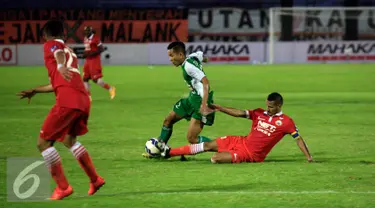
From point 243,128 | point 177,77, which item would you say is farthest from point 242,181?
point 177,77

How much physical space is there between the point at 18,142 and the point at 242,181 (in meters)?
5.29

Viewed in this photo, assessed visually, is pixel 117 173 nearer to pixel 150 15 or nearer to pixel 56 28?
pixel 56 28

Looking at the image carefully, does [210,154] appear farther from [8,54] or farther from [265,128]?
[8,54]

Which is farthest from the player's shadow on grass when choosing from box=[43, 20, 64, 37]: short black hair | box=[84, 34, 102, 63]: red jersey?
box=[84, 34, 102, 63]: red jersey

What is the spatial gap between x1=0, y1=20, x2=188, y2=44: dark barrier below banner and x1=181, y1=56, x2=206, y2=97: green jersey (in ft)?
108

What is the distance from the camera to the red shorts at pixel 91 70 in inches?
980

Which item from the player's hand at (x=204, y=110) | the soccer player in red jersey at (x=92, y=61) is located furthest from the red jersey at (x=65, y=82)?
the soccer player in red jersey at (x=92, y=61)

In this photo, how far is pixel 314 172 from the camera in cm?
1145

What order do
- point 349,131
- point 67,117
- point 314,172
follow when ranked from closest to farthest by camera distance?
1. point 67,117
2. point 314,172
3. point 349,131

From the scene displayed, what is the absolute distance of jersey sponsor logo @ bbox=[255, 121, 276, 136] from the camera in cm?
1199

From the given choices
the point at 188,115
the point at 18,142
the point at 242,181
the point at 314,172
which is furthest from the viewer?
the point at 18,142

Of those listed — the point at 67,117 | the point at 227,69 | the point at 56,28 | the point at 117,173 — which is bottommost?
the point at 227,69

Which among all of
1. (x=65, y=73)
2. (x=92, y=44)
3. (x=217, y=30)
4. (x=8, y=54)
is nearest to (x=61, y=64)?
(x=65, y=73)

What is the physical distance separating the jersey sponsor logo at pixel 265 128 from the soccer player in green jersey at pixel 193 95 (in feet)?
2.22
